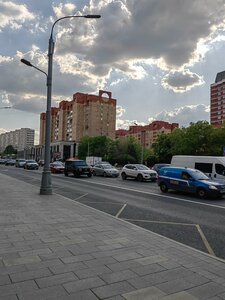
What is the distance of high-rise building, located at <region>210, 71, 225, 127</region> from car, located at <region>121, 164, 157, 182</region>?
110 meters

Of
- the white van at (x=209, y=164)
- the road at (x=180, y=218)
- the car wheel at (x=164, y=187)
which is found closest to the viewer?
the road at (x=180, y=218)

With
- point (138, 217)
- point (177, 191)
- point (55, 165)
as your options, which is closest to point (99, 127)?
point (55, 165)

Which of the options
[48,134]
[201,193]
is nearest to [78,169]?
[48,134]

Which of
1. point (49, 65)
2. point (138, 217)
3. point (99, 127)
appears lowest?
point (138, 217)

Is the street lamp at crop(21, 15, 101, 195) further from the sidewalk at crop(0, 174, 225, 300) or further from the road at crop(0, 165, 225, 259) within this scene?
the sidewalk at crop(0, 174, 225, 300)

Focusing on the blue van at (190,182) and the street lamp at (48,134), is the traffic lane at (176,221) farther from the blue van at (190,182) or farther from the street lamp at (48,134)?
the blue van at (190,182)

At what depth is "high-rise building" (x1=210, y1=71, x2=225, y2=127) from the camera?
431 ft

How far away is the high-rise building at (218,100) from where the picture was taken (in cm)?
13125

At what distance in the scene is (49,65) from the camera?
14625 millimetres

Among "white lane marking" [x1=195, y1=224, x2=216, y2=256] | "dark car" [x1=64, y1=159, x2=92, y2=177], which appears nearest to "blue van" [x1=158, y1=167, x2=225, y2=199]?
"white lane marking" [x1=195, y1=224, x2=216, y2=256]

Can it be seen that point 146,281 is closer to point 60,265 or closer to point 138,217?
point 60,265

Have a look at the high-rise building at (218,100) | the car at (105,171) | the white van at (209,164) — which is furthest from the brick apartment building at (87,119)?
the white van at (209,164)

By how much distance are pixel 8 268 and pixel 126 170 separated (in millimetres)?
24464

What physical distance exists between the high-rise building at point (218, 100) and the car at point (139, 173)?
10996cm
